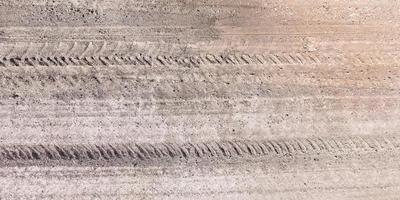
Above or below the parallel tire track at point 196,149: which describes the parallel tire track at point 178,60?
above

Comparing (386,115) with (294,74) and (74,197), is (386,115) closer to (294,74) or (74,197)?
(294,74)

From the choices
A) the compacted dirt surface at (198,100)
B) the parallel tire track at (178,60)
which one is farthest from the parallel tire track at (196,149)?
the parallel tire track at (178,60)

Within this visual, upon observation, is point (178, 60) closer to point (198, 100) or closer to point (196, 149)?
point (198, 100)

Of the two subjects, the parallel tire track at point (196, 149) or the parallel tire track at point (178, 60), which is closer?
the parallel tire track at point (196, 149)

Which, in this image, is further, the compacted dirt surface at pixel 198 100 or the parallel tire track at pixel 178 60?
the parallel tire track at pixel 178 60

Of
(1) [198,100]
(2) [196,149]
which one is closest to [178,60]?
(1) [198,100]

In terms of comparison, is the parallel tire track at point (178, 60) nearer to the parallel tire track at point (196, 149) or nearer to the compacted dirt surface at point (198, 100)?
the compacted dirt surface at point (198, 100)

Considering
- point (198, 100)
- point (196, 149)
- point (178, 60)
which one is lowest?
point (196, 149)

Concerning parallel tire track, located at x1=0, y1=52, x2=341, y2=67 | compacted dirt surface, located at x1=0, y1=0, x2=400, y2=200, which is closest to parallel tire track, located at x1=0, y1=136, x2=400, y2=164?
compacted dirt surface, located at x1=0, y1=0, x2=400, y2=200
